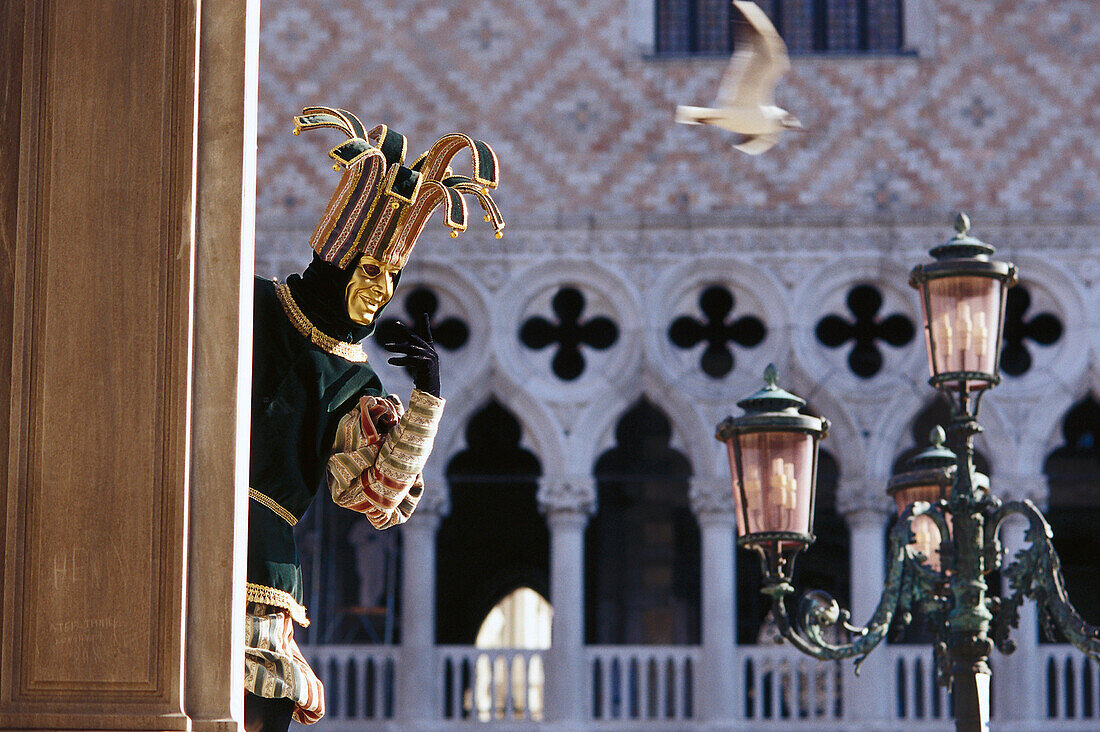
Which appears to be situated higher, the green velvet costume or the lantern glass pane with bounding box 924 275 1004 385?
the lantern glass pane with bounding box 924 275 1004 385

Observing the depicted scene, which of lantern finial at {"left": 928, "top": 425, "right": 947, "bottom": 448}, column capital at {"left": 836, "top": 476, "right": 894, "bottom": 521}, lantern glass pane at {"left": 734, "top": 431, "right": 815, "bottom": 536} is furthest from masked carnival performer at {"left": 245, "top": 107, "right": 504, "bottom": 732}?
column capital at {"left": 836, "top": 476, "right": 894, "bottom": 521}

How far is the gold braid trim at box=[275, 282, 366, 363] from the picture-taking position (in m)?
3.16

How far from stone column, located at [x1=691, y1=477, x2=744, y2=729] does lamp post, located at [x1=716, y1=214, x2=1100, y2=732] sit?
16.3ft

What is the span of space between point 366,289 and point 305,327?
4.2 inches

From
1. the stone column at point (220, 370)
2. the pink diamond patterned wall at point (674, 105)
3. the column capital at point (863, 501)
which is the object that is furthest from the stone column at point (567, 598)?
the stone column at point (220, 370)

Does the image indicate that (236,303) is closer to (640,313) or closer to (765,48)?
(765,48)

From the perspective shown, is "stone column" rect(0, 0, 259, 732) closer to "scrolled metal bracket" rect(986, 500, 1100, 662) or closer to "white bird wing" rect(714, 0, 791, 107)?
"white bird wing" rect(714, 0, 791, 107)

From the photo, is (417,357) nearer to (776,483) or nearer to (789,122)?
(789,122)

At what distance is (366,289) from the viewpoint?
3.18m

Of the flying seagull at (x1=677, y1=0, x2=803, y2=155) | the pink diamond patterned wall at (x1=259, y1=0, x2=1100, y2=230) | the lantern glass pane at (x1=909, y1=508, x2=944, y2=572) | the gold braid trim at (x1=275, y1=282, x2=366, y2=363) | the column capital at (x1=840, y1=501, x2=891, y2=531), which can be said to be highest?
the pink diamond patterned wall at (x1=259, y1=0, x2=1100, y2=230)

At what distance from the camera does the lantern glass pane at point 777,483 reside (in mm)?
5926

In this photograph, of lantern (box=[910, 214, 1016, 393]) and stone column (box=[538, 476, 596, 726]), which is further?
stone column (box=[538, 476, 596, 726])

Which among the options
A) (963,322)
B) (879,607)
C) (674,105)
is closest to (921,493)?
(879,607)

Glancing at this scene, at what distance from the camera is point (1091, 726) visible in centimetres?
1086
